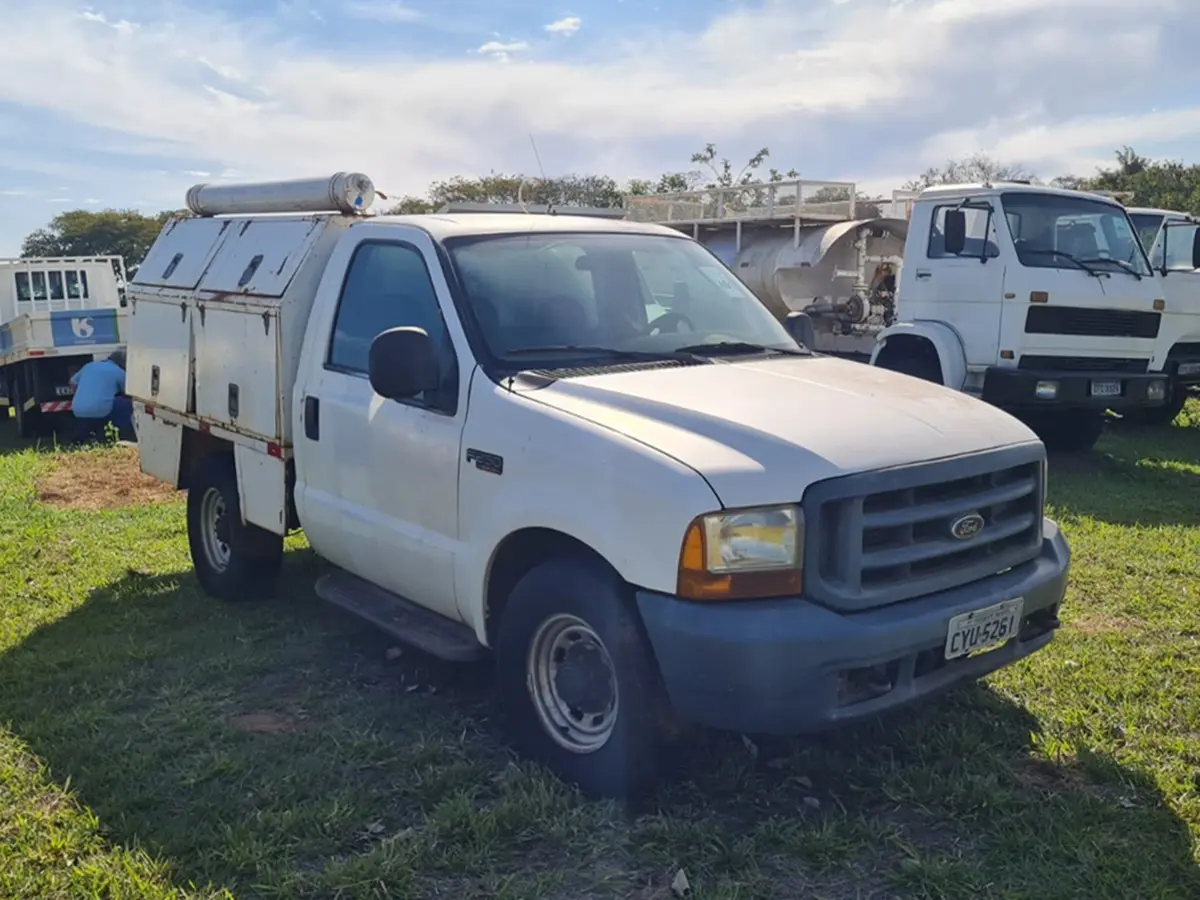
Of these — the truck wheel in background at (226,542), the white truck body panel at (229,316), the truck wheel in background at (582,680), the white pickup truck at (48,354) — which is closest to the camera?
the truck wheel in background at (582,680)

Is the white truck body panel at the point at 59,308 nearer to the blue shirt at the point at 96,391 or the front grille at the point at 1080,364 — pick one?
the blue shirt at the point at 96,391

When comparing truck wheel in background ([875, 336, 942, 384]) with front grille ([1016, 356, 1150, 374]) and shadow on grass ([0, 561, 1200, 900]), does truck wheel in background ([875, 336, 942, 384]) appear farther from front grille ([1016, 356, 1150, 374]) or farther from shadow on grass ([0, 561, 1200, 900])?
shadow on grass ([0, 561, 1200, 900])

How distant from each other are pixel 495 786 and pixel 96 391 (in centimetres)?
1131

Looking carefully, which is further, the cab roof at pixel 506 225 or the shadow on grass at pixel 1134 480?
the shadow on grass at pixel 1134 480

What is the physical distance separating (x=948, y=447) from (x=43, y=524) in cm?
726

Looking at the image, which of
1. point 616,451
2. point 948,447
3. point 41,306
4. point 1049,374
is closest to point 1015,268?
point 1049,374

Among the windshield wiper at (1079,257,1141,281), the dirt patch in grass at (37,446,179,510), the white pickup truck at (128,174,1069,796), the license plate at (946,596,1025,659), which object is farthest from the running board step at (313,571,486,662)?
the windshield wiper at (1079,257,1141,281)

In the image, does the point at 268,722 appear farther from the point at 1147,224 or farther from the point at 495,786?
the point at 1147,224

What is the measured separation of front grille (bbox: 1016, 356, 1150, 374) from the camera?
387 inches

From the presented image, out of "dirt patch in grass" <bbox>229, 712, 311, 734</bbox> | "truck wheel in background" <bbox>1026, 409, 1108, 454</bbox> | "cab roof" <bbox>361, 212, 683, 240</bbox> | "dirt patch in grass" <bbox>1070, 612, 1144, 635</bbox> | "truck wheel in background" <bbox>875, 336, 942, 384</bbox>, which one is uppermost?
"cab roof" <bbox>361, 212, 683, 240</bbox>

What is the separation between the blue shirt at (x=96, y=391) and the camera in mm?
13320

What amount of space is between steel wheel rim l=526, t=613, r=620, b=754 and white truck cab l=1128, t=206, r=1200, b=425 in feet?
28.1

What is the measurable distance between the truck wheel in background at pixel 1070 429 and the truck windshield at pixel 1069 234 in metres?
1.40

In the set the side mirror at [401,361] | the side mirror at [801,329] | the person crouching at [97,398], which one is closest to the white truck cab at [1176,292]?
the side mirror at [801,329]
